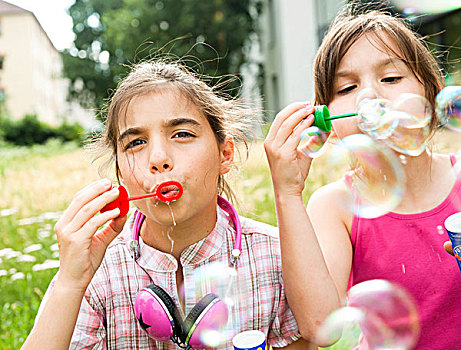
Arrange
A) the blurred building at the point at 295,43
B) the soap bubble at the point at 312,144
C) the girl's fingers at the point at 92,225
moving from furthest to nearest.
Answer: the blurred building at the point at 295,43
the soap bubble at the point at 312,144
the girl's fingers at the point at 92,225

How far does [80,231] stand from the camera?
125 cm

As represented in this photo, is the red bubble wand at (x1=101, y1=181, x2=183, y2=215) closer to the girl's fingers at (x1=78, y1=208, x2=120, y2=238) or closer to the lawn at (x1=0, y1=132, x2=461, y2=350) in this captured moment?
the girl's fingers at (x1=78, y1=208, x2=120, y2=238)

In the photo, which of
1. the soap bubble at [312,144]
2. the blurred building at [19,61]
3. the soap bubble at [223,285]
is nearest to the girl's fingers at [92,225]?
the soap bubble at [223,285]

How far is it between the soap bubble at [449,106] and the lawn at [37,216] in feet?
2.25

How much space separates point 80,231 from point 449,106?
1.12 metres

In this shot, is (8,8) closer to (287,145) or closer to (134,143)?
(134,143)

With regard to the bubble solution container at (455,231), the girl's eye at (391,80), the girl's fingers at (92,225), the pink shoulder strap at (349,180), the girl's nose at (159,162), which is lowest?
the bubble solution container at (455,231)

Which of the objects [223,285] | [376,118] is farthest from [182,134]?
[376,118]

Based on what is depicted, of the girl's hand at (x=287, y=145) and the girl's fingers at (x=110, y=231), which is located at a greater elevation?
the girl's hand at (x=287, y=145)

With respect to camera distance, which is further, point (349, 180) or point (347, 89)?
point (349, 180)

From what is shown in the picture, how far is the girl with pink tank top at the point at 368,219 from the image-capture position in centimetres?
A: 136

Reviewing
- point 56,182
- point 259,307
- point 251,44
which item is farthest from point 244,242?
point 251,44

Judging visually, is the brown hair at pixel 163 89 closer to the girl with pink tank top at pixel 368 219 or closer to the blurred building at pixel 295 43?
the girl with pink tank top at pixel 368 219

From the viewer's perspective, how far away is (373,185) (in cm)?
161
